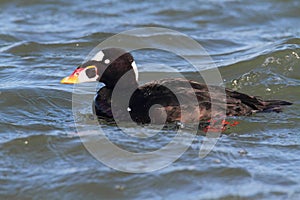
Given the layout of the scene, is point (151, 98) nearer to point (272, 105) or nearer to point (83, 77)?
point (83, 77)

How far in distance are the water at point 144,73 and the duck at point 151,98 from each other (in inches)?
8.1

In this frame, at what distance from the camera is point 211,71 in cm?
923

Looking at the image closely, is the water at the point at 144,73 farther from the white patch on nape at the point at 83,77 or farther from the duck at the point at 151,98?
the white patch on nape at the point at 83,77

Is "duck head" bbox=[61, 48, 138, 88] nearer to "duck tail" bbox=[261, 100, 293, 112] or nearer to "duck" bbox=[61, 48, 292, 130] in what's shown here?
"duck" bbox=[61, 48, 292, 130]

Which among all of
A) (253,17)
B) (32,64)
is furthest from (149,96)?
(253,17)

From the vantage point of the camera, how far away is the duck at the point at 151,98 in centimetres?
662

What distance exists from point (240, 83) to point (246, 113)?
1.66 meters

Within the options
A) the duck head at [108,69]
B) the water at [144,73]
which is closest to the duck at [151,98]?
the duck head at [108,69]

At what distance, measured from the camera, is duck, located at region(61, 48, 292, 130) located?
662cm

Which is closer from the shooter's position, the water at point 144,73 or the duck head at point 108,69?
the water at point 144,73

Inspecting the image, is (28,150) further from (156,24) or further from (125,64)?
(156,24)

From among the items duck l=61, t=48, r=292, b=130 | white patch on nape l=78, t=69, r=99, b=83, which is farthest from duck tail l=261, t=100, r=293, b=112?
white patch on nape l=78, t=69, r=99, b=83

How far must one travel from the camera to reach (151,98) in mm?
6699

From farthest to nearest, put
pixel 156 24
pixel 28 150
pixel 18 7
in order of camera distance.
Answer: pixel 18 7 < pixel 156 24 < pixel 28 150
